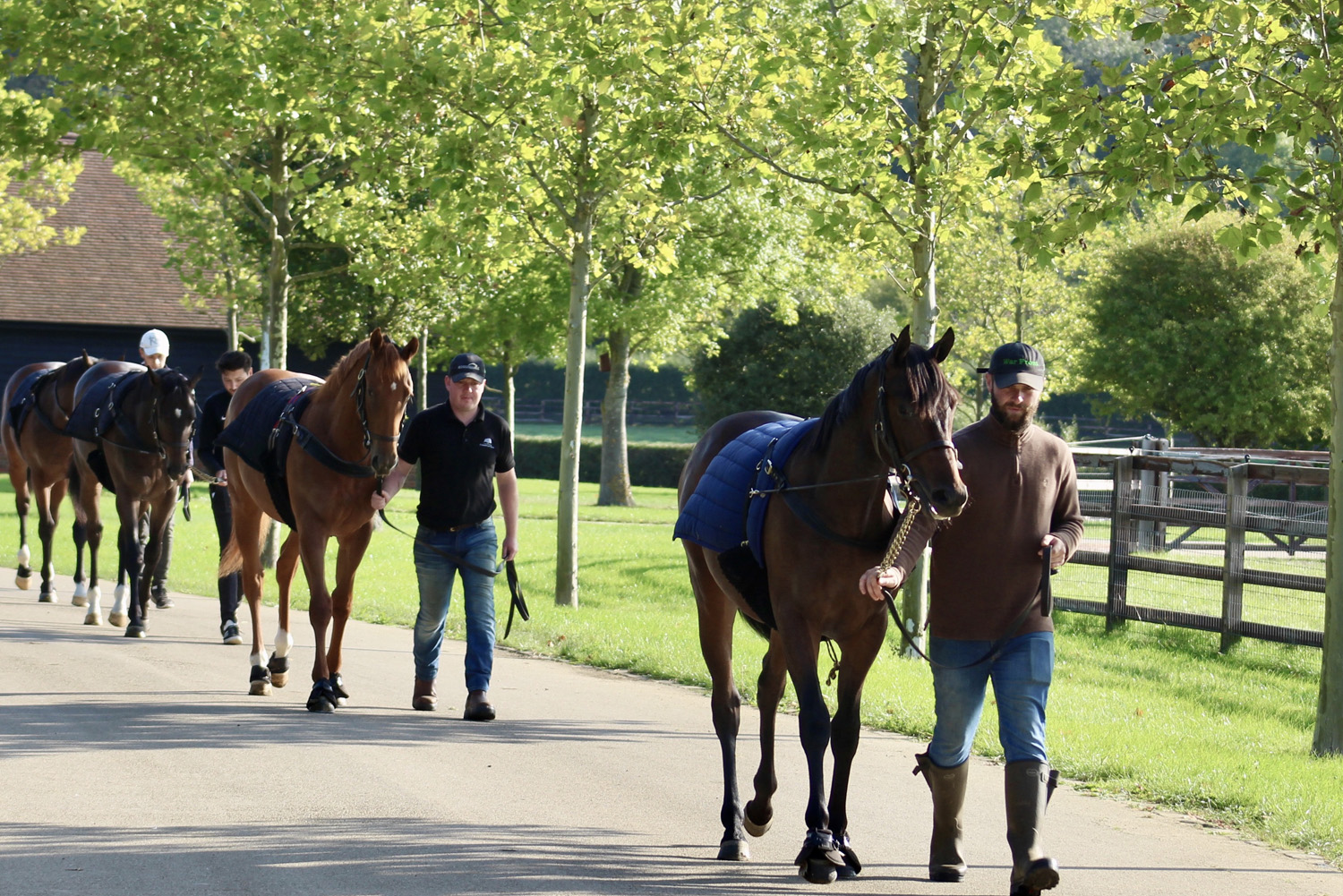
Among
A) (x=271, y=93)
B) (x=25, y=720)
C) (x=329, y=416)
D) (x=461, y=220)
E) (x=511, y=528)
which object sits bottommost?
(x=25, y=720)

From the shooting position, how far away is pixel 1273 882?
18.4 feet

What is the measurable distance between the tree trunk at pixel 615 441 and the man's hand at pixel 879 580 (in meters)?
28.7

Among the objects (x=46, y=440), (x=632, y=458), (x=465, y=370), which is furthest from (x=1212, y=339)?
(x=465, y=370)

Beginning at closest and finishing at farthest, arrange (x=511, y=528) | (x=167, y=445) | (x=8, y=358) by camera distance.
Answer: (x=511, y=528)
(x=167, y=445)
(x=8, y=358)

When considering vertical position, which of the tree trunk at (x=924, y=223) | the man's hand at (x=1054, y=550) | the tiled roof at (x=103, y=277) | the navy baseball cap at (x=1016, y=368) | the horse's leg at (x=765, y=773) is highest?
the tiled roof at (x=103, y=277)

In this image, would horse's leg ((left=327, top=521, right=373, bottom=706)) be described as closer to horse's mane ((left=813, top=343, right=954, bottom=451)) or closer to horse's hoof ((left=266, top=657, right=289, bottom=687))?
horse's hoof ((left=266, top=657, right=289, bottom=687))

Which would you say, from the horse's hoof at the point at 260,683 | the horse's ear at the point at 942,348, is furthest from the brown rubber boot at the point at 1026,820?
→ the horse's hoof at the point at 260,683

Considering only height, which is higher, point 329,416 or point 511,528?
point 329,416

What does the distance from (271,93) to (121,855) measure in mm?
9151

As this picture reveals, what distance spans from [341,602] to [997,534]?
200 inches

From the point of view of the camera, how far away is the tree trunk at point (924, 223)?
10.8 meters

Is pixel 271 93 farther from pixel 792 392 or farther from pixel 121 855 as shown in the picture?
pixel 792 392

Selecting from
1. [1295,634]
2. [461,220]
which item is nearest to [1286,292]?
[1295,634]

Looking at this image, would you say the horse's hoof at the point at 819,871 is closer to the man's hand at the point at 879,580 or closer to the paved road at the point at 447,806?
the paved road at the point at 447,806
